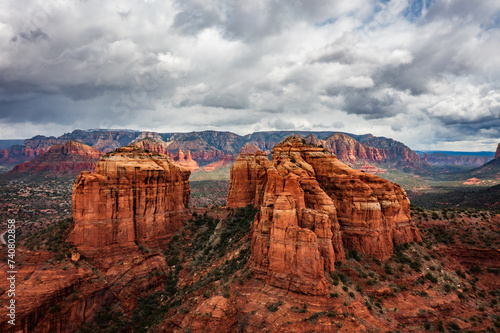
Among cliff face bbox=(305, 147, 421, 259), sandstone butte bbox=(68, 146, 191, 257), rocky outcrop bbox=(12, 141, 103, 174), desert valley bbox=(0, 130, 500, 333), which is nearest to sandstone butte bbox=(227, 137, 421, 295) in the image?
cliff face bbox=(305, 147, 421, 259)

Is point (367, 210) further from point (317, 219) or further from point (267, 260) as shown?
point (267, 260)

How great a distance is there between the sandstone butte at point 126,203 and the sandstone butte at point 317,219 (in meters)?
26.7

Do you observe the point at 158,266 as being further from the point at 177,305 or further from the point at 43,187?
the point at 43,187

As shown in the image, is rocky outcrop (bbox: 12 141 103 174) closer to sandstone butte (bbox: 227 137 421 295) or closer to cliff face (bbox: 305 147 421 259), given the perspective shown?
sandstone butte (bbox: 227 137 421 295)

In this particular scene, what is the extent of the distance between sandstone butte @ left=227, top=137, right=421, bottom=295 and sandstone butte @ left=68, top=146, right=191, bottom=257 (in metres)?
26.7

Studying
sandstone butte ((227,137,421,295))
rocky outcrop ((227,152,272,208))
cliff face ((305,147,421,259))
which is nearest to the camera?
sandstone butte ((227,137,421,295))

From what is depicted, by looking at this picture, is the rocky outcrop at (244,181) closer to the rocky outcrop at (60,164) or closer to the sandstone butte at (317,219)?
the sandstone butte at (317,219)

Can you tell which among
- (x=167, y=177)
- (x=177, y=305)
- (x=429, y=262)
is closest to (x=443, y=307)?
(x=429, y=262)

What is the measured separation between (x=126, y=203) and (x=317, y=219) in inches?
1475

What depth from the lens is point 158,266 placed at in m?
54.9

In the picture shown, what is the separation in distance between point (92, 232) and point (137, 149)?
19461 millimetres

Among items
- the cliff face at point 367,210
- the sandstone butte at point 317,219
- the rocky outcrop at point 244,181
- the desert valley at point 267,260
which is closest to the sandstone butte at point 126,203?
the desert valley at point 267,260

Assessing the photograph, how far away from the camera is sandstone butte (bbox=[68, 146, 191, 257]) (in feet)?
169

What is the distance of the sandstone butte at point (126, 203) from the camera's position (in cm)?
5150
